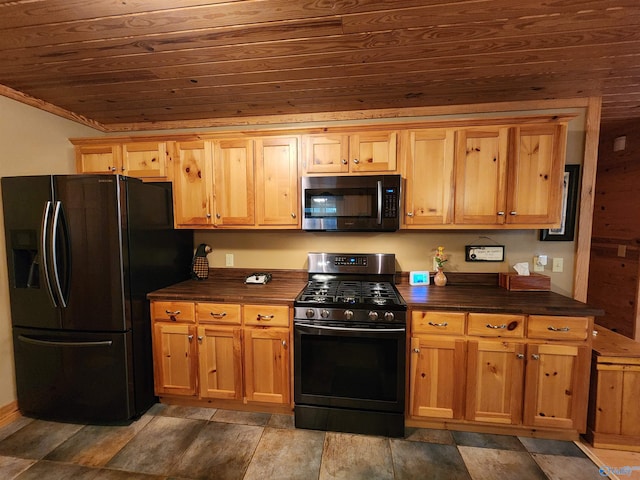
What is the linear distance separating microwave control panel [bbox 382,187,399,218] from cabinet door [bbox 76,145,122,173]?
2.35m

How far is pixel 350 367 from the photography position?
1.92m

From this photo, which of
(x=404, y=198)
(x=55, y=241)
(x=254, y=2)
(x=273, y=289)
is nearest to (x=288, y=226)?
(x=273, y=289)

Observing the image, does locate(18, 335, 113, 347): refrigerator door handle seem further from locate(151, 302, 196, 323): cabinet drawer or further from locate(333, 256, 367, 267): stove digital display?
locate(333, 256, 367, 267): stove digital display

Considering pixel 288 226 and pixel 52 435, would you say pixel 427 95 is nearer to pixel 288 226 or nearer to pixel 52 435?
pixel 288 226

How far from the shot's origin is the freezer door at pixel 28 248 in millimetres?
1897

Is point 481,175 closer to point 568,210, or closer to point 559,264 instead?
point 568,210

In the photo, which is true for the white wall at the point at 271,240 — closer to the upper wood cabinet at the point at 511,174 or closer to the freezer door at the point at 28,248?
the freezer door at the point at 28,248

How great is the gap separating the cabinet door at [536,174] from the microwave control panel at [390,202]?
2.84 feet

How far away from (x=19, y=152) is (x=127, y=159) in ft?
2.34

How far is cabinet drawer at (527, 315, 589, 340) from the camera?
5.85 feet

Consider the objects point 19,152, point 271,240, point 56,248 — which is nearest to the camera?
point 56,248

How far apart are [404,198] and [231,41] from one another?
1570 mm

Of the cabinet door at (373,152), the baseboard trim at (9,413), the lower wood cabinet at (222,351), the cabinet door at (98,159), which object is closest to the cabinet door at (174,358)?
the lower wood cabinet at (222,351)

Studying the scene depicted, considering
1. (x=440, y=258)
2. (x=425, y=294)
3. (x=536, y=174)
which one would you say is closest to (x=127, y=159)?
(x=425, y=294)
